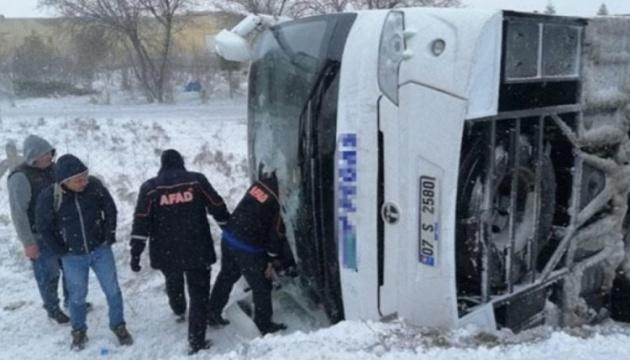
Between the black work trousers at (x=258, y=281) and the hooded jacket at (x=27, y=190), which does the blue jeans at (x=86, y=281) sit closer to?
the hooded jacket at (x=27, y=190)

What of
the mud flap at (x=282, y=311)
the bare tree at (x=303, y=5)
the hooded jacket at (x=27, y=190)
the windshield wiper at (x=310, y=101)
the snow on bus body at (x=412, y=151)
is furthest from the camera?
the bare tree at (x=303, y=5)

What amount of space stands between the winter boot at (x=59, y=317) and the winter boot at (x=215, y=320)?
1291mm

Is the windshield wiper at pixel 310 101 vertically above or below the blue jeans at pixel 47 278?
above

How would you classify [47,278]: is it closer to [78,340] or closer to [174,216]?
[78,340]

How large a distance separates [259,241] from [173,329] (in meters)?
1.22

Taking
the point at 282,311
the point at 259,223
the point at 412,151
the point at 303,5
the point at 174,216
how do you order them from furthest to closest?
the point at 303,5
the point at 282,311
the point at 174,216
the point at 259,223
the point at 412,151

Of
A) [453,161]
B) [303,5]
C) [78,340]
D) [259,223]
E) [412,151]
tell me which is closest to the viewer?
[453,161]

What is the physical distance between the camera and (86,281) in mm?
4844

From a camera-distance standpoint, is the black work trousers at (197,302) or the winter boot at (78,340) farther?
the winter boot at (78,340)

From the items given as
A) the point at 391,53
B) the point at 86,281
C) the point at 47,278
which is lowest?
the point at 47,278

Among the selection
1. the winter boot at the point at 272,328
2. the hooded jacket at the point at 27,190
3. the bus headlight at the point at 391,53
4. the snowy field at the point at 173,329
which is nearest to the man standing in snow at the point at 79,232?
the snowy field at the point at 173,329

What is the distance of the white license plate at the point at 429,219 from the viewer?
3107 mm

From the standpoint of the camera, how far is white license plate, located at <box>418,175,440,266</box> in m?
3.11

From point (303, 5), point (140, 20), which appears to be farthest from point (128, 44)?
point (303, 5)
